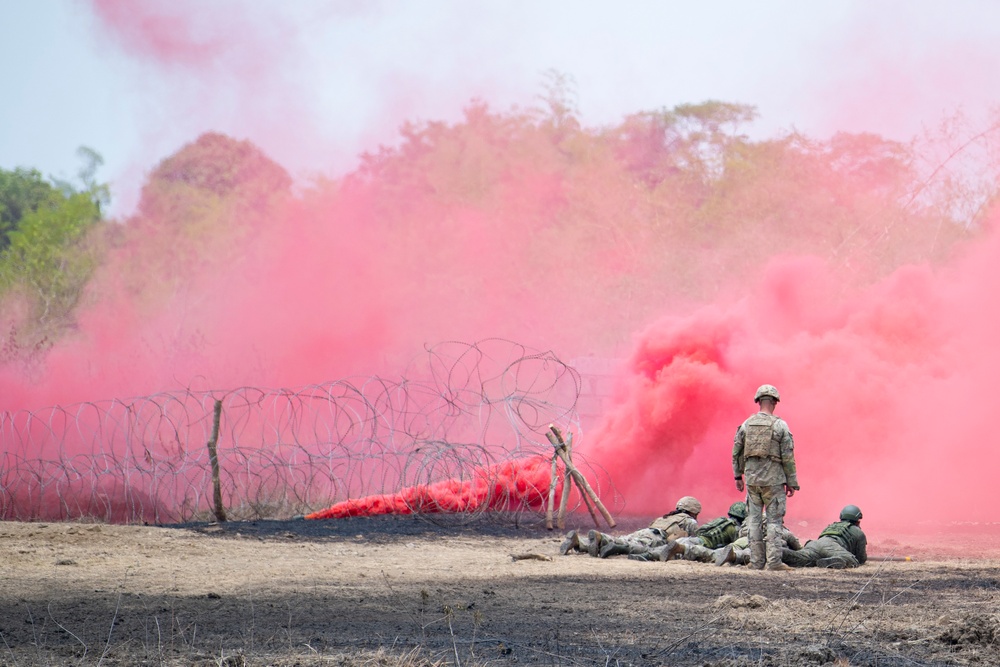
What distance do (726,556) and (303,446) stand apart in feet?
30.5

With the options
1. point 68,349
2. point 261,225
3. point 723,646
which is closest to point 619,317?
point 261,225

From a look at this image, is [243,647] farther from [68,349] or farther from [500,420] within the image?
[68,349]

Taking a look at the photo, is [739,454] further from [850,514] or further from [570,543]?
[570,543]

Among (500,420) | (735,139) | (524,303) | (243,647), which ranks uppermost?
(735,139)

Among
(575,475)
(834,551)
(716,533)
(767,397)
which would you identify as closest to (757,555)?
(834,551)

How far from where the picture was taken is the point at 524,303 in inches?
1371

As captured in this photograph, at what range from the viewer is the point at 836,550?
13.7 meters

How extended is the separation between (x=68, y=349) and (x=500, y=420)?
35.9ft

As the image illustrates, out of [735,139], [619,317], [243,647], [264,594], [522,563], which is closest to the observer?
A: [243,647]

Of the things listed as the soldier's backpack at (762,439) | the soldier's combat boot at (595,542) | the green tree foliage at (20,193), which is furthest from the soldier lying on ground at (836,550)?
the green tree foliage at (20,193)

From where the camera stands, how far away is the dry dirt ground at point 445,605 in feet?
26.1

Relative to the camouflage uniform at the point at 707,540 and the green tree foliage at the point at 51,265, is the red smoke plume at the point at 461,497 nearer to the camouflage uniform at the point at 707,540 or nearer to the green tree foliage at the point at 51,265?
the camouflage uniform at the point at 707,540

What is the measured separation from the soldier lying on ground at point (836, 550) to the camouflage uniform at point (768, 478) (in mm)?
256

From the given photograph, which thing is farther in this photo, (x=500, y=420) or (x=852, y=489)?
(x=500, y=420)
